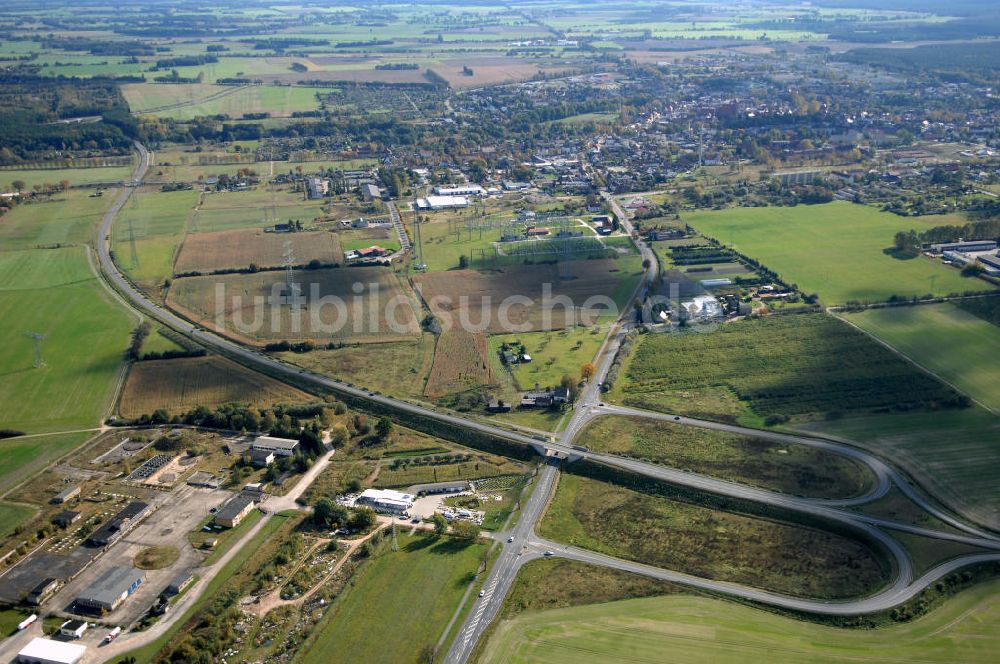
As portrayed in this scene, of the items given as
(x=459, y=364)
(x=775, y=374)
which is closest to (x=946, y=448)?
(x=775, y=374)

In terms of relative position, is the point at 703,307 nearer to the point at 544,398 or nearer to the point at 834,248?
the point at 544,398

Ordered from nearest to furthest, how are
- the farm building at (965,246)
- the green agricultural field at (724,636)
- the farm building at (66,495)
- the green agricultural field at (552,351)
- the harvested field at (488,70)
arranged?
the green agricultural field at (724,636), the farm building at (66,495), the green agricultural field at (552,351), the farm building at (965,246), the harvested field at (488,70)

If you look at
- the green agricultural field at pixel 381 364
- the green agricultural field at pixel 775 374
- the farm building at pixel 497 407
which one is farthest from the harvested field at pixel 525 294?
the farm building at pixel 497 407

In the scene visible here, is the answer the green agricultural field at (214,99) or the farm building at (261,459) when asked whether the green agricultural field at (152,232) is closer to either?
the farm building at (261,459)

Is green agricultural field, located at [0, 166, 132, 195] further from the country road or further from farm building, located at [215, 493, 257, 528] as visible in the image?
farm building, located at [215, 493, 257, 528]

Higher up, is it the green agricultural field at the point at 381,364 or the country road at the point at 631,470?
the green agricultural field at the point at 381,364

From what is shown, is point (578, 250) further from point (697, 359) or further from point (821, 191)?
point (821, 191)

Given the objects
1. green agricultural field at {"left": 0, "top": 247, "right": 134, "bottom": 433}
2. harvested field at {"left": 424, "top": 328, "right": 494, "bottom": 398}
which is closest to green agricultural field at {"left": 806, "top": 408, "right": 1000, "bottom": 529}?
harvested field at {"left": 424, "top": 328, "right": 494, "bottom": 398}
